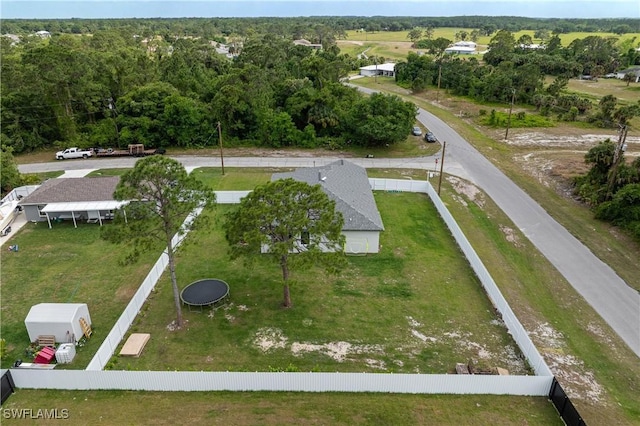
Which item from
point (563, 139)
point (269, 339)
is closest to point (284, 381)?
point (269, 339)

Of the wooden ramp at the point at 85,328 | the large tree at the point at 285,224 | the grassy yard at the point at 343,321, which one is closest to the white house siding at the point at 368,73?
the grassy yard at the point at 343,321

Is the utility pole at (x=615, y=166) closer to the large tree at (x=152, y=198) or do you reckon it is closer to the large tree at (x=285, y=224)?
the large tree at (x=285, y=224)

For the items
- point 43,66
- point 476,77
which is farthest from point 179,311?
point 476,77

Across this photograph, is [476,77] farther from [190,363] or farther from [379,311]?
[190,363]

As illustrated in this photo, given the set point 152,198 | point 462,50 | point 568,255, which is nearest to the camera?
point 152,198

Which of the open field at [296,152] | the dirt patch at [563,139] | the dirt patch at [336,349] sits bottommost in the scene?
the dirt patch at [336,349]

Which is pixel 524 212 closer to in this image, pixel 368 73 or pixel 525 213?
pixel 525 213
